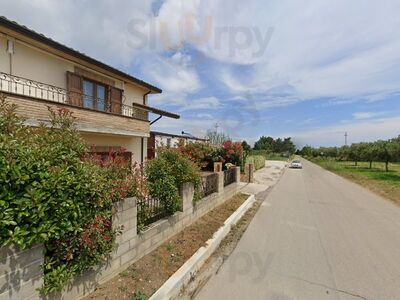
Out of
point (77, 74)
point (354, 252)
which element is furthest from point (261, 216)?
point (77, 74)

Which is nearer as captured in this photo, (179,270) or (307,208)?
(179,270)

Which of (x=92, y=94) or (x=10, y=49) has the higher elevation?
(x=10, y=49)

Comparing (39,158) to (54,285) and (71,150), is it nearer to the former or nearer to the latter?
(71,150)

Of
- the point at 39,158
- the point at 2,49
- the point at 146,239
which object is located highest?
the point at 2,49

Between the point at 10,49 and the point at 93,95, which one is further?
the point at 93,95

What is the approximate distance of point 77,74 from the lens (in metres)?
8.05

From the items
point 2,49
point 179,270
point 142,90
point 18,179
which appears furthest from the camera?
point 142,90

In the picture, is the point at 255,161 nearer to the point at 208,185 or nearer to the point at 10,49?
the point at 208,185

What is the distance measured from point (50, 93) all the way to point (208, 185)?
5.90m

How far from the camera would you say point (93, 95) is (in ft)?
29.5

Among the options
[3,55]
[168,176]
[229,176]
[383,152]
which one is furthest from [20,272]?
[383,152]

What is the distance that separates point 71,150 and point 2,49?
5698mm

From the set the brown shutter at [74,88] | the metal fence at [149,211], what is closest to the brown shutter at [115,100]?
the brown shutter at [74,88]

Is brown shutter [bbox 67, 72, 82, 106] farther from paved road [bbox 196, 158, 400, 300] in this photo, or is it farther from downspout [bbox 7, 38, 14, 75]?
paved road [bbox 196, 158, 400, 300]
